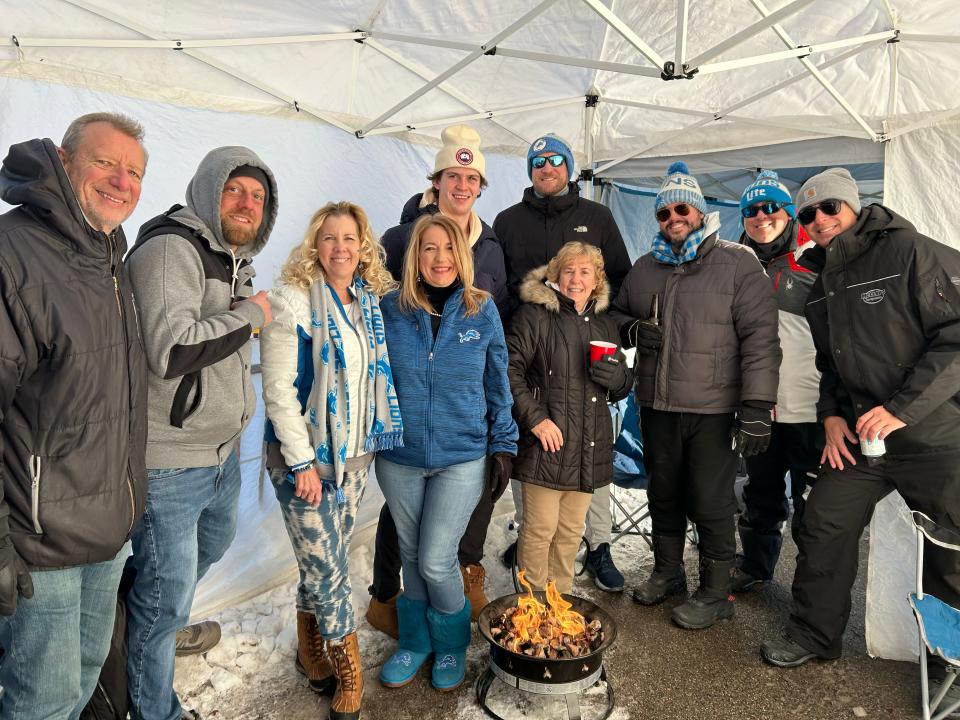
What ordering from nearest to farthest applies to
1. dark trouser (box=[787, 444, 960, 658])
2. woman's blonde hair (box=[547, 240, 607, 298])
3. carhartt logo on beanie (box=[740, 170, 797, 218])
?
dark trouser (box=[787, 444, 960, 658])
woman's blonde hair (box=[547, 240, 607, 298])
carhartt logo on beanie (box=[740, 170, 797, 218])

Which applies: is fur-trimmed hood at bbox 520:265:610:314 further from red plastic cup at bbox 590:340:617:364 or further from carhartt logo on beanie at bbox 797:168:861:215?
carhartt logo on beanie at bbox 797:168:861:215

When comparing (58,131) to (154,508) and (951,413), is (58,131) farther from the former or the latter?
(951,413)

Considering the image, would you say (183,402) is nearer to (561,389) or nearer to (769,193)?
(561,389)

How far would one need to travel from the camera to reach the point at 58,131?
263 centimetres

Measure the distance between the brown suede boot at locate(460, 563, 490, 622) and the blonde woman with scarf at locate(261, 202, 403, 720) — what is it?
2.89ft

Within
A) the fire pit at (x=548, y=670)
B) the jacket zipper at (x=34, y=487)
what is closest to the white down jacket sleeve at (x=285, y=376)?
the jacket zipper at (x=34, y=487)

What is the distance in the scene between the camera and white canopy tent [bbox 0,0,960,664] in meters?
2.71

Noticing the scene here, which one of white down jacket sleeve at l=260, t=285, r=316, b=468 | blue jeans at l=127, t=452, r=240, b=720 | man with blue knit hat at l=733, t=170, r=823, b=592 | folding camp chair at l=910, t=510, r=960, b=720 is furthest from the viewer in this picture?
man with blue knit hat at l=733, t=170, r=823, b=592

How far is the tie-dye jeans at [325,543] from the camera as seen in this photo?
2311 millimetres

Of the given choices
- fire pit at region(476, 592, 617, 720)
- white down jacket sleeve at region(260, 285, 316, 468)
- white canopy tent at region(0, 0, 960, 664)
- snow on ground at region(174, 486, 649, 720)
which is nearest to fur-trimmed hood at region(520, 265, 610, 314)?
white canopy tent at region(0, 0, 960, 664)

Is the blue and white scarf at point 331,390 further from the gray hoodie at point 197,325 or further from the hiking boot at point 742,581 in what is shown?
the hiking boot at point 742,581

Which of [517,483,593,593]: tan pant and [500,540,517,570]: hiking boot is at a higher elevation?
[517,483,593,593]: tan pant

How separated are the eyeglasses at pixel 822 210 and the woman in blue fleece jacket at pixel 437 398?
1560 mm

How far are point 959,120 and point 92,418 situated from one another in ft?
13.6
